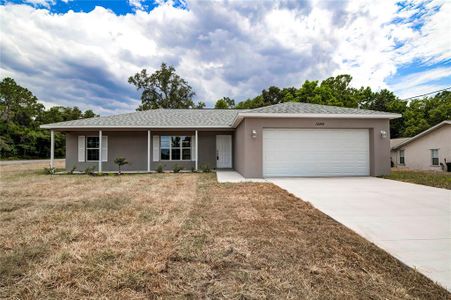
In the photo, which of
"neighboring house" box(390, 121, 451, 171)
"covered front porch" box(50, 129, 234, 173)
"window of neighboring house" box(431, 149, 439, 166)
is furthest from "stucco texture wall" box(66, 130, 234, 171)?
"window of neighboring house" box(431, 149, 439, 166)

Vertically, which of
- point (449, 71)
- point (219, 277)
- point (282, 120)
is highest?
point (449, 71)

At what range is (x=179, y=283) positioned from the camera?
7.50 ft

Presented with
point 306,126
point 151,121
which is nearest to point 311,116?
point 306,126

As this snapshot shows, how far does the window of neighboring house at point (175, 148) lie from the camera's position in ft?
Result: 44.4

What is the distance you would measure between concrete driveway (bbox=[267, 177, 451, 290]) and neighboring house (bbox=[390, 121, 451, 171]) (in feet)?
40.6

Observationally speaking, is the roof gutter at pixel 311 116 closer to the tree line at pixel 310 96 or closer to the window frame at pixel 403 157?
the window frame at pixel 403 157

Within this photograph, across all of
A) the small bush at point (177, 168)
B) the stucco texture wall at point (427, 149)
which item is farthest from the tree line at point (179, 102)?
the small bush at point (177, 168)

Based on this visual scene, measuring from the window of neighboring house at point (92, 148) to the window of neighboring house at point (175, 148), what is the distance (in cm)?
385

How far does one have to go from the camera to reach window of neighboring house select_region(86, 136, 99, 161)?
13.4 meters

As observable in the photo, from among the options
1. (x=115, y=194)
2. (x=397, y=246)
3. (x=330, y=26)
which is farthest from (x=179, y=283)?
(x=330, y=26)

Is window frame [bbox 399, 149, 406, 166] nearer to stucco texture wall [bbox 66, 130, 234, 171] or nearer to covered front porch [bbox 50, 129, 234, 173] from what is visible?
covered front porch [bbox 50, 129, 234, 173]

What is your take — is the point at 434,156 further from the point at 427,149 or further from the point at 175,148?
the point at 175,148

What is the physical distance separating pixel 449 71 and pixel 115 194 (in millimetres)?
23025

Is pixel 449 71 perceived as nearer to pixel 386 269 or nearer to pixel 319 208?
pixel 319 208
